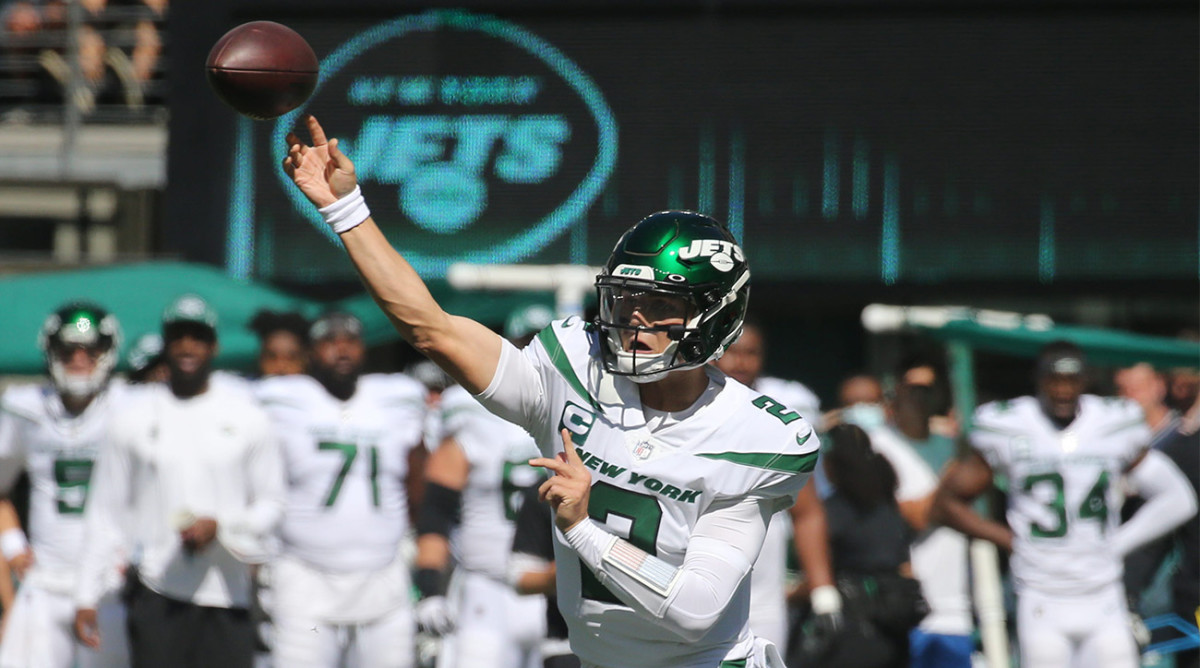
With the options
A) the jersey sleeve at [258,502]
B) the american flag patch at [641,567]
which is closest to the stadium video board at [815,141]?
the jersey sleeve at [258,502]

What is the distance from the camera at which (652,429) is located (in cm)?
322

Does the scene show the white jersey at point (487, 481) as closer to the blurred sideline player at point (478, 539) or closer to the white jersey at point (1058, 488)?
the blurred sideline player at point (478, 539)

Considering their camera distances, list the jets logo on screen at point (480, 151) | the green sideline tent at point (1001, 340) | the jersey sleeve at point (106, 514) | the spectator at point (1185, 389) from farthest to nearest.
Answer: the jets logo on screen at point (480, 151), the spectator at point (1185, 389), the green sideline tent at point (1001, 340), the jersey sleeve at point (106, 514)

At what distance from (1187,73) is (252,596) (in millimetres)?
5423

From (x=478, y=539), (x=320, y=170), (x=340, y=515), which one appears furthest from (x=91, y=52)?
(x=320, y=170)

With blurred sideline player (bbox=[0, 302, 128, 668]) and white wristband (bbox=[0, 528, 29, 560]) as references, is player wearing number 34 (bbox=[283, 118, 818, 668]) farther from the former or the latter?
white wristband (bbox=[0, 528, 29, 560])

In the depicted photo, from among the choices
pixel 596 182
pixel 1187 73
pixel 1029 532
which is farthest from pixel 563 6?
pixel 1029 532

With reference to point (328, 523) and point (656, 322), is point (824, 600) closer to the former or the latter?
point (328, 523)

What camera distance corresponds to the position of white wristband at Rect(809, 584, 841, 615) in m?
5.50

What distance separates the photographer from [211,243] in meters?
8.95

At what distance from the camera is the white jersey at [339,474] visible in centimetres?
621

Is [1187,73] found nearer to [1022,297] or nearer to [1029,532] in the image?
[1022,297]

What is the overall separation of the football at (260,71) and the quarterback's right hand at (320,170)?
30 centimetres

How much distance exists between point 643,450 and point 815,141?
5.57 meters
